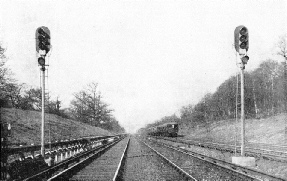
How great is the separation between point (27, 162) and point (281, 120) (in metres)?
34.5

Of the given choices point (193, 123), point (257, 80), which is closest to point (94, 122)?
point (193, 123)

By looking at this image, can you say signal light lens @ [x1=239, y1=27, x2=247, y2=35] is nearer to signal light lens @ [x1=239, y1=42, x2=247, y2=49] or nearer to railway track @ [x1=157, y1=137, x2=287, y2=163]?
signal light lens @ [x1=239, y1=42, x2=247, y2=49]

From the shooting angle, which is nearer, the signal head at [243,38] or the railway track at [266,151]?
the signal head at [243,38]

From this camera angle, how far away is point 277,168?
48.3 ft

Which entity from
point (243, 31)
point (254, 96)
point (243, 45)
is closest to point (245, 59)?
point (243, 45)

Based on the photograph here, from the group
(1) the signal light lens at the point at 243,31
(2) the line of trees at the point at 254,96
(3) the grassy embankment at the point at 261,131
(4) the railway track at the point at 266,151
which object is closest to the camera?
(1) the signal light lens at the point at 243,31

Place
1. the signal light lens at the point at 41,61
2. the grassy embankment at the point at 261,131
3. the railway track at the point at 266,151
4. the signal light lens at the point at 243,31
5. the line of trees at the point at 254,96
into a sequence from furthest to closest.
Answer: the line of trees at the point at 254,96 < the grassy embankment at the point at 261,131 < the railway track at the point at 266,151 < the signal light lens at the point at 41,61 < the signal light lens at the point at 243,31

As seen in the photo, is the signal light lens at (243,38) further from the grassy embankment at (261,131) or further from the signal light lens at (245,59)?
the grassy embankment at (261,131)

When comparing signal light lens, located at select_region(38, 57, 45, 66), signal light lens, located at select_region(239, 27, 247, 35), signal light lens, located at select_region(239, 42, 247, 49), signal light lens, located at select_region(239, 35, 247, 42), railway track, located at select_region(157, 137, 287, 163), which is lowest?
railway track, located at select_region(157, 137, 287, 163)

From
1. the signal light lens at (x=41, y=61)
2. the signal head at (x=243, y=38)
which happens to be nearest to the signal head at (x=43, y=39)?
the signal light lens at (x=41, y=61)

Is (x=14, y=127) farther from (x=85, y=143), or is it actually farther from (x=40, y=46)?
(x=40, y=46)

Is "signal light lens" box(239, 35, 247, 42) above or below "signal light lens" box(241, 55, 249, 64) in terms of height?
above

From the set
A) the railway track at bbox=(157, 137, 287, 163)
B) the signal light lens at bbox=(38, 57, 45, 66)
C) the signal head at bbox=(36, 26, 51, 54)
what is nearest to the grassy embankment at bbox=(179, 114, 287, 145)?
the railway track at bbox=(157, 137, 287, 163)

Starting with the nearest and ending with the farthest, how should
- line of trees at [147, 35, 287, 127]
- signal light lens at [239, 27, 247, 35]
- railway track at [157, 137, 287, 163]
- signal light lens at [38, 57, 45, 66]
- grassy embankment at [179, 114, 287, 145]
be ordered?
signal light lens at [239, 27, 247, 35] → signal light lens at [38, 57, 45, 66] → railway track at [157, 137, 287, 163] → grassy embankment at [179, 114, 287, 145] → line of trees at [147, 35, 287, 127]
